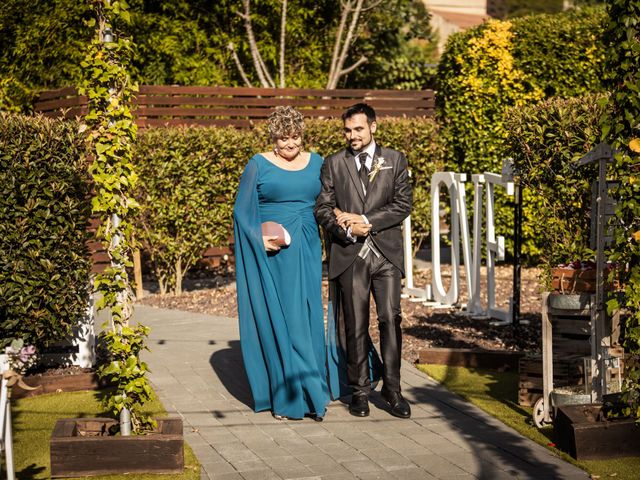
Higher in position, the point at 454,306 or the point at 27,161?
the point at 27,161

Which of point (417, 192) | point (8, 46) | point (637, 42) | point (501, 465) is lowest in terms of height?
point (501, 465)

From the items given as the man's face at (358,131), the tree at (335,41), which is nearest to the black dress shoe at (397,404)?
the man's face at (358,131)

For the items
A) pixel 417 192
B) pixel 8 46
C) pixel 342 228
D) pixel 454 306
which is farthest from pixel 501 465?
pixel 8 46

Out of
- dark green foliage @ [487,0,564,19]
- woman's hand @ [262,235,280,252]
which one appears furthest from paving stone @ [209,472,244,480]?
dark green foliage @ [487,0,564,19]

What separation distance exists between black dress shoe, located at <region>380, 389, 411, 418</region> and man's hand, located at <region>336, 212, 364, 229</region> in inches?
48.2

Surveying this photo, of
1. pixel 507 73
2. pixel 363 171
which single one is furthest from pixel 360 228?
pixel 507 73

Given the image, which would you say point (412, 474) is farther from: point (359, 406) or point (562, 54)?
point (562, 54)

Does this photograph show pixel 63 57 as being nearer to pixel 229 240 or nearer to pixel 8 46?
pixel 8 46

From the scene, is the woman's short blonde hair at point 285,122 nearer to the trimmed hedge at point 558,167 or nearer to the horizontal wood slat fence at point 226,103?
the trimmed hedge at point 558,167

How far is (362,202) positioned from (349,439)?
173cm

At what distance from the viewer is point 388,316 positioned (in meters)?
7.43

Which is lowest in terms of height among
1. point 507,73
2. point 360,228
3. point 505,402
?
point 505,402

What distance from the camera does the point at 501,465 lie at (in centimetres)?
619

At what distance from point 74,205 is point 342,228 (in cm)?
222
